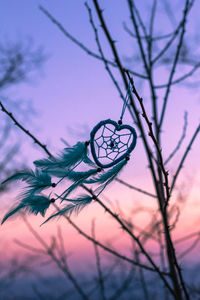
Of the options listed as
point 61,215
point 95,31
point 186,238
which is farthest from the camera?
point 186,238

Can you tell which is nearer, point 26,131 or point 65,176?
point 65,176

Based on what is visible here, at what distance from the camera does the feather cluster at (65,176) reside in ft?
3.48

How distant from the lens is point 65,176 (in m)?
1.07

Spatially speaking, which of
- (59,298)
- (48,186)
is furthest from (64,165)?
(59,298)

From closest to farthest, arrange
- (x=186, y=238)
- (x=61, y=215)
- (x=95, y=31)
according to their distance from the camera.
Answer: (x=61, y=215) < (x=95, y=31) < (x=186, y=238)

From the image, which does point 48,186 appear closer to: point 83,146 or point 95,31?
point 83,146

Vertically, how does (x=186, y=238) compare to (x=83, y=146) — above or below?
above

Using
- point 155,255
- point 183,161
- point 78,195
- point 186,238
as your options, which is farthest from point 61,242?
point 78,195

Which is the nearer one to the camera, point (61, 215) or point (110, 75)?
point (61, 215)

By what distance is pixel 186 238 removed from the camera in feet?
7.15

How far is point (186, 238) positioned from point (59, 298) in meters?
1.58

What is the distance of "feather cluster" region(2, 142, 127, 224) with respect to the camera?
1.06 m

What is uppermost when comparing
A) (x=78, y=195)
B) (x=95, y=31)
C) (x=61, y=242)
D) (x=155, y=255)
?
(x=95, y=31)

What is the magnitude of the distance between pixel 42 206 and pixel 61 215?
2.8 inches
